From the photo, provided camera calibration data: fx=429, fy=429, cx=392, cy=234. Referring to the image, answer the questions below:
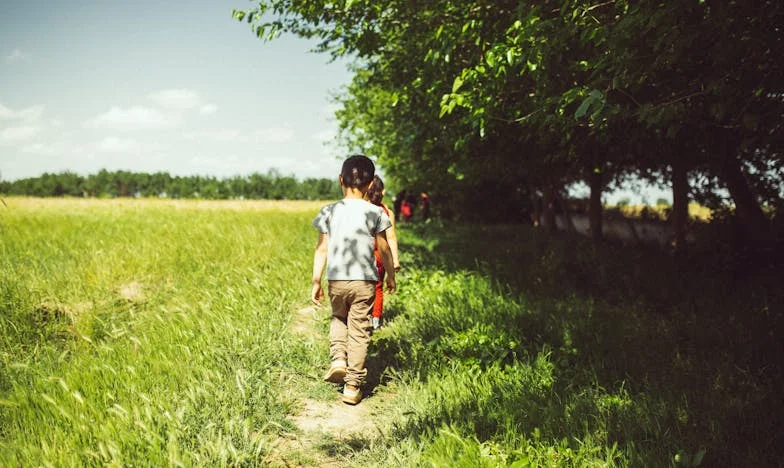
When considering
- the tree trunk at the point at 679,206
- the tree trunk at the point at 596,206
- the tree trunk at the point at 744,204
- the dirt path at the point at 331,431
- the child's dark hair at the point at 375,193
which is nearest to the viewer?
the dirt path at the point at 331,431

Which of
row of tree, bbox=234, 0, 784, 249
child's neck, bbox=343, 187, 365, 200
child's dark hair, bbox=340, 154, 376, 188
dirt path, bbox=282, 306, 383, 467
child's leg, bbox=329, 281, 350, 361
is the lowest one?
dirt path, bbox=282, 306, 383, 467

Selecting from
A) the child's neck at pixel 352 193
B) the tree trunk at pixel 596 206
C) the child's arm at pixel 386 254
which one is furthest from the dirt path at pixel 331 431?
the tree trunk at pixel 596 206

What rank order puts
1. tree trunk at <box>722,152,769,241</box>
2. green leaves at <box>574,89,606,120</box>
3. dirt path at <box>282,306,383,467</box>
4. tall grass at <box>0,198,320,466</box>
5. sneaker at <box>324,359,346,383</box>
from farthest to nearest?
1. tree trunk at <box>722,152,769,241</box>
2. sneaker at <box>324,359,346,383</box>
3. green leaves at <box>574,89,606,120</box>
4. dirt path at <box>282,306,383,467</box>
5. tall grass at <box>0,198,320,466</box>

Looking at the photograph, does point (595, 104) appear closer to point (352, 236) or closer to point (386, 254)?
point (386, 254)

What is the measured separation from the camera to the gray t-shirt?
3.74 m

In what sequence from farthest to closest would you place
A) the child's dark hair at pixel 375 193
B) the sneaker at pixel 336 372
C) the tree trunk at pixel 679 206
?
the tree trunk at pixel 679 206 < the child's dark hair at pixel 375 193 < the sneaker at pixel 336 372

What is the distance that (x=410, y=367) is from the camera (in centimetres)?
429

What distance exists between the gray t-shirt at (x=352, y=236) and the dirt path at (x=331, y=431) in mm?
1093

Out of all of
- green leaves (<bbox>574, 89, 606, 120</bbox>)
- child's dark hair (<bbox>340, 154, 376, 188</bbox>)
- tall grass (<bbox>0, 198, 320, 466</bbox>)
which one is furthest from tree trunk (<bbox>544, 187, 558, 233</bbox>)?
child's dark hair (<bbox>340, 154, 376, 188</bbox>)

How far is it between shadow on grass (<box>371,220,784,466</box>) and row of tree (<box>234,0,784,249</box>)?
2.18 meters

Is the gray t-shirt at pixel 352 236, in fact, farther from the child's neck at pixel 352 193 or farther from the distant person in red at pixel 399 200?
the distant person in red at pixel 399 200

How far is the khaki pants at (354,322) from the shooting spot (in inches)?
148

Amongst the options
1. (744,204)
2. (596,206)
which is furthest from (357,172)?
(596,206)

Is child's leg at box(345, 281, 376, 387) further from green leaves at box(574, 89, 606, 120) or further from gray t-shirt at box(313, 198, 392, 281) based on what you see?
green leaves at box(574, 89, 606, 120)
